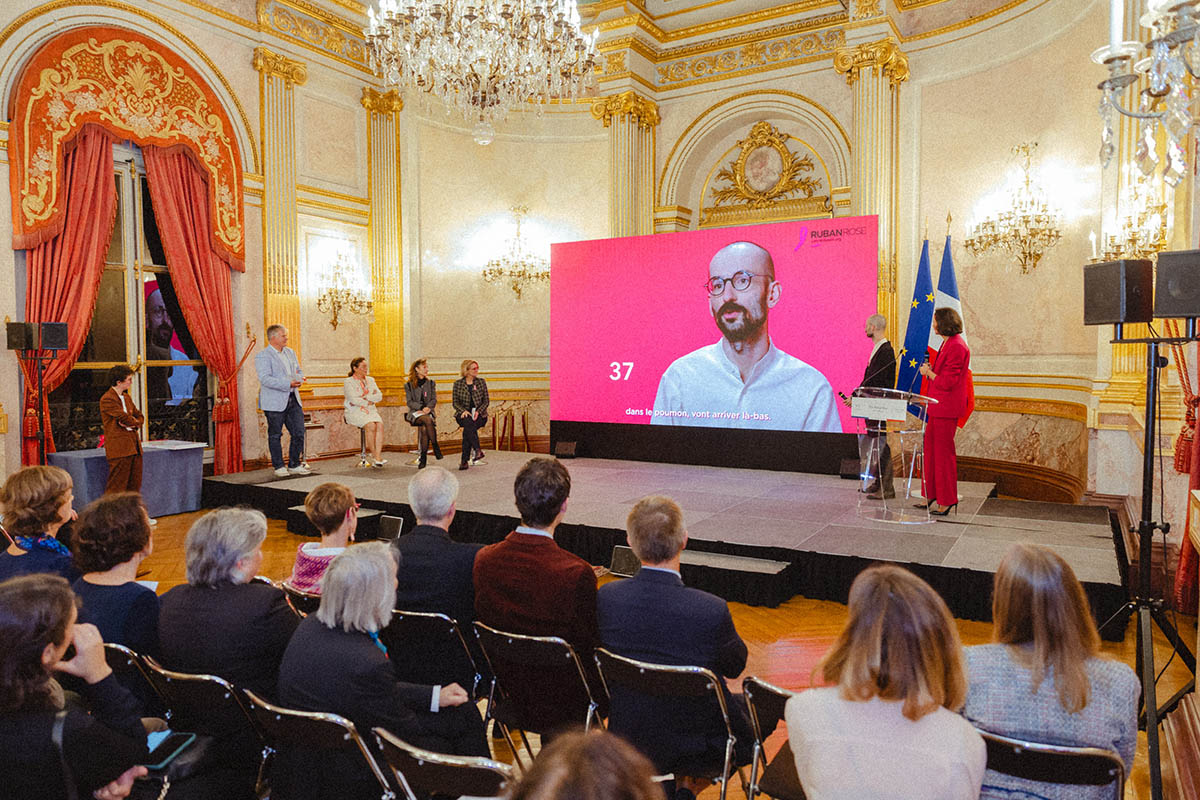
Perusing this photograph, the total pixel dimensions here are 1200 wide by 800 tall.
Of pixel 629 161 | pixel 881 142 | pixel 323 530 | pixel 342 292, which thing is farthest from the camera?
pixel 629 161

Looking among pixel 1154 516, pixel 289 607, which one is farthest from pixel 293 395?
pixel 1154 516

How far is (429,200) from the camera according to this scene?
10.5 meters

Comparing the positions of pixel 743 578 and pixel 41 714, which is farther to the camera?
pixel 743 578

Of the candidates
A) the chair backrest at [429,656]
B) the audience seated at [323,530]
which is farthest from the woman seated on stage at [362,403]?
the chair backrest at [429,656]

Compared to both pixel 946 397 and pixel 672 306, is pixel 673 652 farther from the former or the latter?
pixel 672 306

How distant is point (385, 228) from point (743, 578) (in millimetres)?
7068

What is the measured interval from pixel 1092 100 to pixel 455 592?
7.45 m

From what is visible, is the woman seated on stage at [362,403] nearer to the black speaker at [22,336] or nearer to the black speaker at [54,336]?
the black speaker at [54,336]

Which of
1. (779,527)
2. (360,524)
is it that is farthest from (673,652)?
(360,524)

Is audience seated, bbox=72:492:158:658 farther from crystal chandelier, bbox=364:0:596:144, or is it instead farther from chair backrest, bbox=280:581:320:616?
crystal chandelier, bbox=364:0:596:144

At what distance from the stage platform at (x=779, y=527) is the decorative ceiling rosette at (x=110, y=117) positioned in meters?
2.77

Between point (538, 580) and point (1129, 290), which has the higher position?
point (1129, 290)

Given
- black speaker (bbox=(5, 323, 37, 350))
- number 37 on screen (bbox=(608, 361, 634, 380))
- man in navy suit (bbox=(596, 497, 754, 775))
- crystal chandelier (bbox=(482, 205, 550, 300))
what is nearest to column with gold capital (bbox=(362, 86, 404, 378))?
crystal chandelier (bbox=(482, 205, 550, 300))

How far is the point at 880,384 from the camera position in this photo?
20.9 feet
